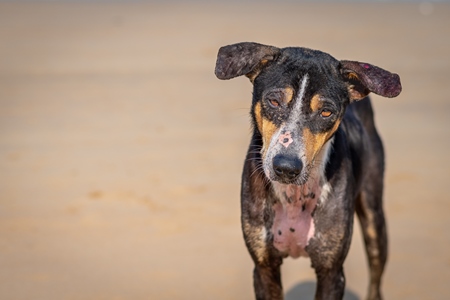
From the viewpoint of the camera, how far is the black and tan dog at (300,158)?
4340 mm

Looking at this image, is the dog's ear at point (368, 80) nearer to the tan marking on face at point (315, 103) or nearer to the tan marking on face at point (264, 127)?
the tan marking on face at point (315, 103)

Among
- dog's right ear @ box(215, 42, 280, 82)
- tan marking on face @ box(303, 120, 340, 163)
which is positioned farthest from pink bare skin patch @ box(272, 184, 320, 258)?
dog's right ear @ box(215, 42, 280, 82)

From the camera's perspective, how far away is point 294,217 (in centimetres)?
482

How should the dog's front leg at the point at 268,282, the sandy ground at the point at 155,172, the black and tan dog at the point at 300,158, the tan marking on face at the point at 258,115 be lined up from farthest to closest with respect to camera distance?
the sandy ground at the point at 155,172, the dog's front leg at the point at 268,282, the tan marking on face at the point at 258,115, the black and tan dog at the point at 300,158

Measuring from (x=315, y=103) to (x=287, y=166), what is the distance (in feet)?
1.29

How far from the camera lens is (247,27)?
22547 mm

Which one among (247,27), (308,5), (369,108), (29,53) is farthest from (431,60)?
(308,5)

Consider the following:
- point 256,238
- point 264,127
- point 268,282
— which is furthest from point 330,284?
point 264,127

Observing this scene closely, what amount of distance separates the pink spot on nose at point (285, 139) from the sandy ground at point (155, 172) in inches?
112

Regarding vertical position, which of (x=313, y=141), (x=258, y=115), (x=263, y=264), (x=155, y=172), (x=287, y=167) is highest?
(x=258, y=115)

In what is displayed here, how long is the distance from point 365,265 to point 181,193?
7.57ft

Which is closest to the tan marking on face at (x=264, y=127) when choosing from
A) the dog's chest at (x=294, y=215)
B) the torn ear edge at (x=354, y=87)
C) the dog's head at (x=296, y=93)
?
the dog's head at (x=296, y=93)

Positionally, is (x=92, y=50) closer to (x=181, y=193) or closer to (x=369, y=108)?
(x=181, y=193)

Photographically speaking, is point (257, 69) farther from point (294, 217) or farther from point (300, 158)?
point (294, 217)
